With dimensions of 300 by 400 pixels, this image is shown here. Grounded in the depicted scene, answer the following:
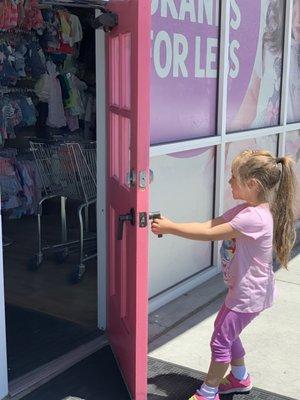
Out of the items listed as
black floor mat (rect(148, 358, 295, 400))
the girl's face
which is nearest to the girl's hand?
black floor mat (rect(148, 358, 295, 400))

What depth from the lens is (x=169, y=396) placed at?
319 centimetres

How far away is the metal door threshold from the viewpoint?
318 cm

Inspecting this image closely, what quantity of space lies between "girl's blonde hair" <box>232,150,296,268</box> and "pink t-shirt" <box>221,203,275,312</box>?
0.25 ft

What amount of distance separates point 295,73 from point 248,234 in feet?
13.4

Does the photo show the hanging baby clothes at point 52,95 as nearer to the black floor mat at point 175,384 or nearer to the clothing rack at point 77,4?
the clothing rack at point 77,4

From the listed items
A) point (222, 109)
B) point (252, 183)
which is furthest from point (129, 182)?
point (222, 109)

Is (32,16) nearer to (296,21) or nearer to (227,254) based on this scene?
(296,21)

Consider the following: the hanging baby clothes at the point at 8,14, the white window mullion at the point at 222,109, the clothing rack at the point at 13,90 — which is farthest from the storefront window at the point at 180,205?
the clothing rack at the point at 13,90

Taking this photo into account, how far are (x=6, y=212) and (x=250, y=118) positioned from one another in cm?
303

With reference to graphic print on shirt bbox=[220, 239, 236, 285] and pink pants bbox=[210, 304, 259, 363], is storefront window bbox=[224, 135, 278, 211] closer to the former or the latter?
graphic print on shirt bbox=[220, 239, 236, 285]

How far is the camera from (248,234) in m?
2.83

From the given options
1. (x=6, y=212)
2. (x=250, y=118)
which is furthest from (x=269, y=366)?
(x=6, y=212)

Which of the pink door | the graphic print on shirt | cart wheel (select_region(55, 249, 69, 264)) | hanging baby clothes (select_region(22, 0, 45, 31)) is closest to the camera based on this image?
the pink door

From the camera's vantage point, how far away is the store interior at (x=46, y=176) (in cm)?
409
